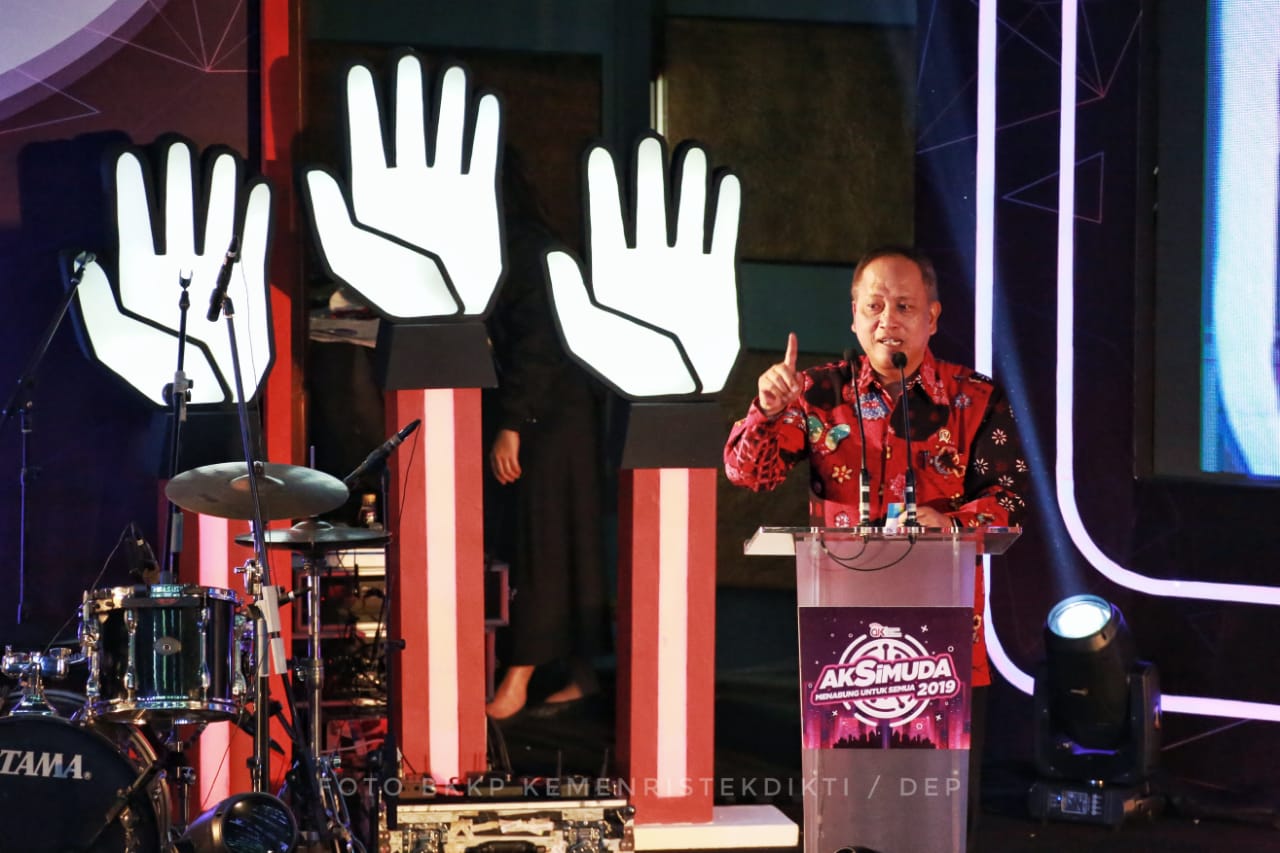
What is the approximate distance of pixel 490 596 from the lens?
5340 mm

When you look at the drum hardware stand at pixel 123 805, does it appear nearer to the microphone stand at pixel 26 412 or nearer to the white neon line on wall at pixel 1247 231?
the microphone stand at pixel 26 412

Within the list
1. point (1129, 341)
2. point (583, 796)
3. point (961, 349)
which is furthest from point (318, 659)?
point (1129, 341)

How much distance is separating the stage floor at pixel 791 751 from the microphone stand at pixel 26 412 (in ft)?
5.50

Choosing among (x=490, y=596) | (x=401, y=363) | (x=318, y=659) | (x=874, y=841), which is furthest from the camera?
(x=490, y=596)

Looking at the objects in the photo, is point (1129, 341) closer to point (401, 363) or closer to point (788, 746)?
point (788, 746)

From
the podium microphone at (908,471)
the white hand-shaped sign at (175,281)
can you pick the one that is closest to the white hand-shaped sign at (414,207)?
the white hand-shaped sign at (175,281)

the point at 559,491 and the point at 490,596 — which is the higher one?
the point at 559,491

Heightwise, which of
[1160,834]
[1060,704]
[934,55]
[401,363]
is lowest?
[1160,834]

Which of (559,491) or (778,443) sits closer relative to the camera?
(778,443)

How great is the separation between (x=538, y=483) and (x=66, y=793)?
1.87m

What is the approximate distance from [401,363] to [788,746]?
6.42ft

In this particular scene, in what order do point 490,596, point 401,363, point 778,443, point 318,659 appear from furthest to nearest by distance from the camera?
point 490,596 < point 401,363 < point 318,659 < point 778,443

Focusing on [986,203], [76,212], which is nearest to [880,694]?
[986,203]

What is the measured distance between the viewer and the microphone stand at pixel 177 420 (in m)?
4.46
